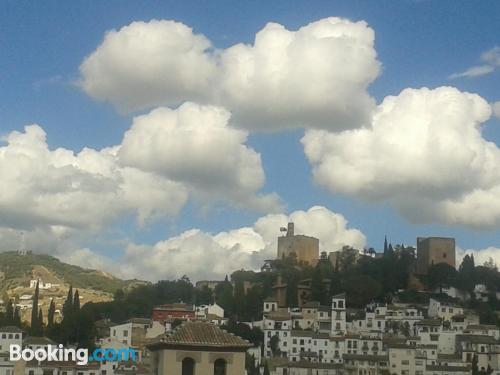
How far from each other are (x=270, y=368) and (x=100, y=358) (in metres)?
17.7

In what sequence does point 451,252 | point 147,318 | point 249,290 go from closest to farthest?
point 147,318, point 249,290, point 451,252

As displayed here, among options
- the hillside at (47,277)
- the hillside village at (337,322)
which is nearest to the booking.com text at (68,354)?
the hillside village at (337,322)

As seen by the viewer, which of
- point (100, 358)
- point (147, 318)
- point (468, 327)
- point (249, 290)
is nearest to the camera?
point (100, 358)

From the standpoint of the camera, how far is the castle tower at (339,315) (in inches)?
3807

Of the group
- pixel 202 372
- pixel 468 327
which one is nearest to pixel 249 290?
pixel 468 327

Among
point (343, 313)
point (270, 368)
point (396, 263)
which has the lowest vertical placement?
point (270, 368)

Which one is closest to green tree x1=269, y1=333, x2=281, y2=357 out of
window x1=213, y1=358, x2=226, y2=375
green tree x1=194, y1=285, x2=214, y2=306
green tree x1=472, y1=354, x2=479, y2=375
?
green tree x1=472, y1=354, x2=479, y2=375

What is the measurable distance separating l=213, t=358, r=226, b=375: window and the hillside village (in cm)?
3436

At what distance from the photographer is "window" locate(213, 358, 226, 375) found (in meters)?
32.5

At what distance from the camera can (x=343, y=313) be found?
9769 cm

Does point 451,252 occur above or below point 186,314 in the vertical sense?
above

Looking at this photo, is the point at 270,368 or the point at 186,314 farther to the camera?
the point at 186,314

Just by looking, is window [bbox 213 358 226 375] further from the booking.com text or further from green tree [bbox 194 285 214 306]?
green tree [bbox 194 285 214 306]

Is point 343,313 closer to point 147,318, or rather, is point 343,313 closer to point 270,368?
point 270,368
